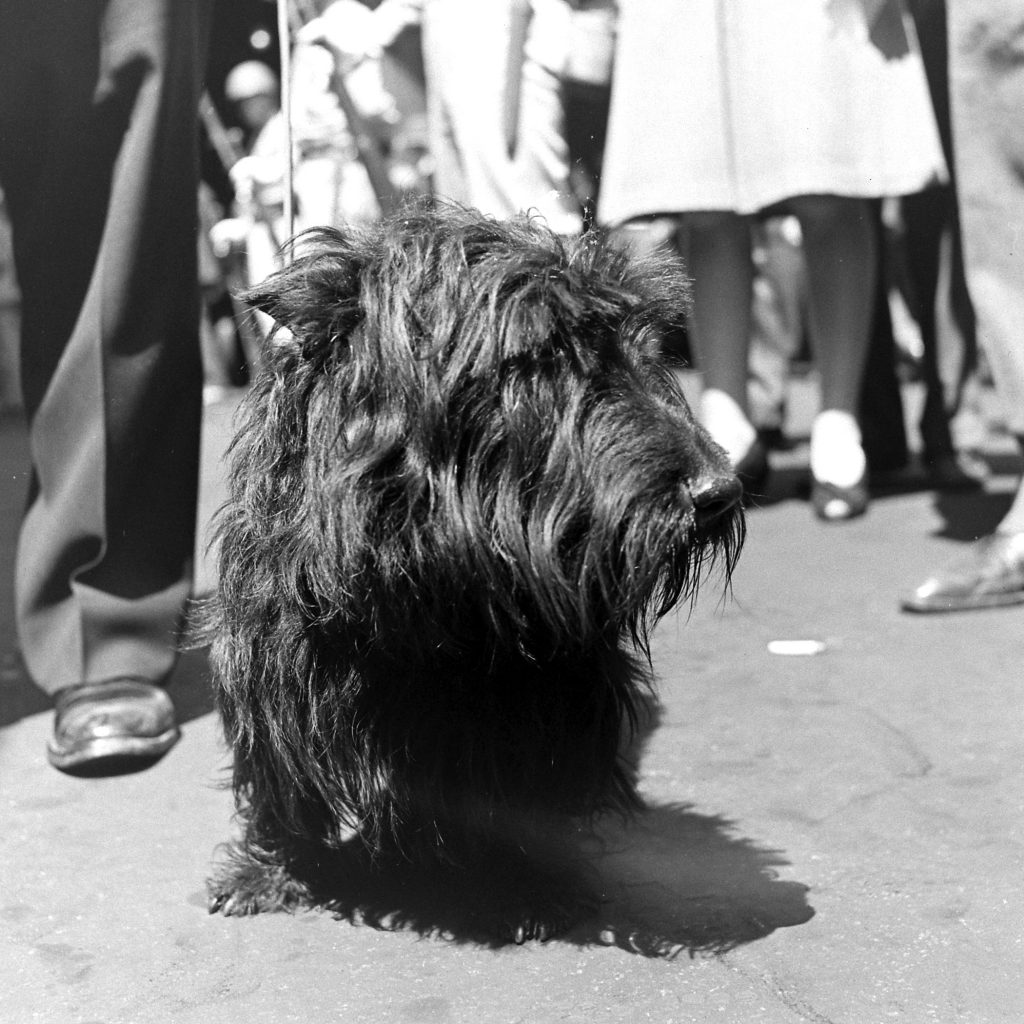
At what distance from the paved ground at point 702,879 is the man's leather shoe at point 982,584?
0.16ft

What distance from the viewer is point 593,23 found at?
5098mm

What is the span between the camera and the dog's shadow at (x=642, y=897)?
2.28 m

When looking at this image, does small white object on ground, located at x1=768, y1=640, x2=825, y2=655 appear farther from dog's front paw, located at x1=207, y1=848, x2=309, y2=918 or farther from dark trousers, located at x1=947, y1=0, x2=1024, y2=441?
dog's front paw, located at x1=207, y1=848, x2=309, y2=918

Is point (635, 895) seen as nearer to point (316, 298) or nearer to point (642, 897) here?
point (642, 897)

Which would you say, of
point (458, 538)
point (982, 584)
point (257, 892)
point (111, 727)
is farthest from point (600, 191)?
point (458, 538)

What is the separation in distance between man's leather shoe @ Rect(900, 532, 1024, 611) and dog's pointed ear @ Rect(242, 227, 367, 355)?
215cm

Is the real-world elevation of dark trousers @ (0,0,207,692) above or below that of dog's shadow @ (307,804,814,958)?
above

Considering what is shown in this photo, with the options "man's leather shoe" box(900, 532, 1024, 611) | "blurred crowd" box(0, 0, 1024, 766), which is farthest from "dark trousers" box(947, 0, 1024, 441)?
"man's leather shoe" box(900, 532, 1024, 611)

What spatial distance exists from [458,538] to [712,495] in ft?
1.08

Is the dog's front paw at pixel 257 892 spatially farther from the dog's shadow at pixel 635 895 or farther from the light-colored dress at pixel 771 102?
the light-colored dress at pixel 771 102

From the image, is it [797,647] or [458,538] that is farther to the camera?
[797,647]

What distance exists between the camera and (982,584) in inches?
150

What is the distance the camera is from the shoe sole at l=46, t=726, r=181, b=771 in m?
3.05

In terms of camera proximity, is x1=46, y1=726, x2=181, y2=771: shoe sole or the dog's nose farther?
x1=46, y1=726, x2=181, y2=771: shoe sole
